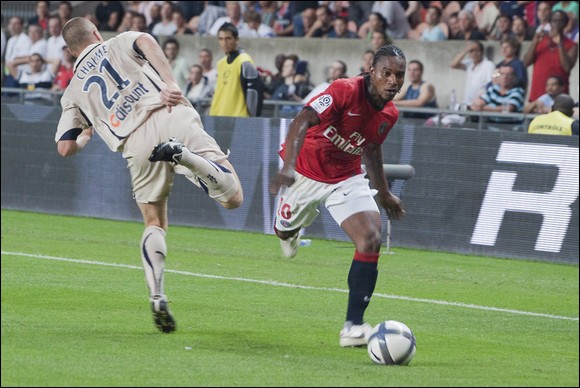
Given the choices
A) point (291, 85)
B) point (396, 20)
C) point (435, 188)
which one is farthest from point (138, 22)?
point (435, 188)

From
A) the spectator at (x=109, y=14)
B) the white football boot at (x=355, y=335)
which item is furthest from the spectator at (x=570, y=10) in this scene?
the white football boot at (x=355, y=335)

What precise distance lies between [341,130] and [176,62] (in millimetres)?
12047

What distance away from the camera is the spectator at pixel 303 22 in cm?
2198

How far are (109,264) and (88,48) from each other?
4577 mm

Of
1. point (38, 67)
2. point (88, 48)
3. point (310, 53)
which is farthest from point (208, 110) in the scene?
point (88, 48)

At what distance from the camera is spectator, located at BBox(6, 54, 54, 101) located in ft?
72.2

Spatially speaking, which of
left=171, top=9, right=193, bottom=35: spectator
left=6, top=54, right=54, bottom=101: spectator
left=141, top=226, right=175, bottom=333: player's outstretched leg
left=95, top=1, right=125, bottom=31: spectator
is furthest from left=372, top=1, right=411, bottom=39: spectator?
left=141, top=226, right=175, bottom=333: player's outstretched leg

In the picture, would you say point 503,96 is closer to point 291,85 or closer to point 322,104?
point 291,85

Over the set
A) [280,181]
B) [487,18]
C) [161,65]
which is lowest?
[487,18]

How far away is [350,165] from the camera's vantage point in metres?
9.02

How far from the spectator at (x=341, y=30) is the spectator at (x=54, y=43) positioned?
5238 mm

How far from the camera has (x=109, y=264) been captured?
1326 centimetres

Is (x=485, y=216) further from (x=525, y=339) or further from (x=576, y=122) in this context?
(x=525, y=339)

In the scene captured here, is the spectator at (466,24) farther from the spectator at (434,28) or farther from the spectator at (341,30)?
the spectator at (341,30)
